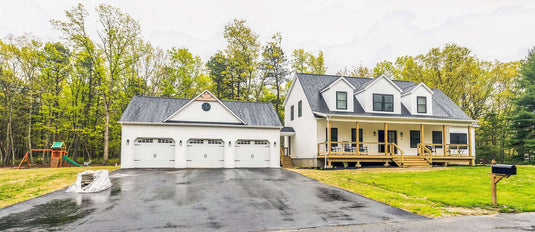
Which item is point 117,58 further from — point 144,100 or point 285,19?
point 285,19

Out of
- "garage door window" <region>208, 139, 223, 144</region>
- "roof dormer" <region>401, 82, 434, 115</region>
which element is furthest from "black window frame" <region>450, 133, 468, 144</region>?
"garage door window" <region>208, 139, 223, 144</region>

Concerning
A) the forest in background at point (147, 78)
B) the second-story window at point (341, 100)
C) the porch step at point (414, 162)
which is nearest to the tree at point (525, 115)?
the forest in background at point (147, 78)

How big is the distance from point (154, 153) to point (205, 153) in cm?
327

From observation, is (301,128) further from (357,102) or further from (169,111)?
(169,111)

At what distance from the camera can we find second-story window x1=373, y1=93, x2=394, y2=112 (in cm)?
2259

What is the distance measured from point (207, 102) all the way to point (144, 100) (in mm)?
5046

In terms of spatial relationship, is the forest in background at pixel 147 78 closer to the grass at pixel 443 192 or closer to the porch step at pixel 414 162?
the porch step at pixel 414 162

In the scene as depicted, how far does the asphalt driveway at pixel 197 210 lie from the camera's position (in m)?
6.84

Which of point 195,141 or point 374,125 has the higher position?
point 374,125

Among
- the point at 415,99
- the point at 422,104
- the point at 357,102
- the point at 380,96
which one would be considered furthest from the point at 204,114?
the point at 422,104

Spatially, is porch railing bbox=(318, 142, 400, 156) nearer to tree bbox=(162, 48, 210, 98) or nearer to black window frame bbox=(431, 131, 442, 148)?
black window frame bbox=(431, 131, 442, 148)

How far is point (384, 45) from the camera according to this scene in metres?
41.9

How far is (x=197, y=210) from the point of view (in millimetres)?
8258

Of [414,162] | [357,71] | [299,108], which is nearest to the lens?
[414,162]
